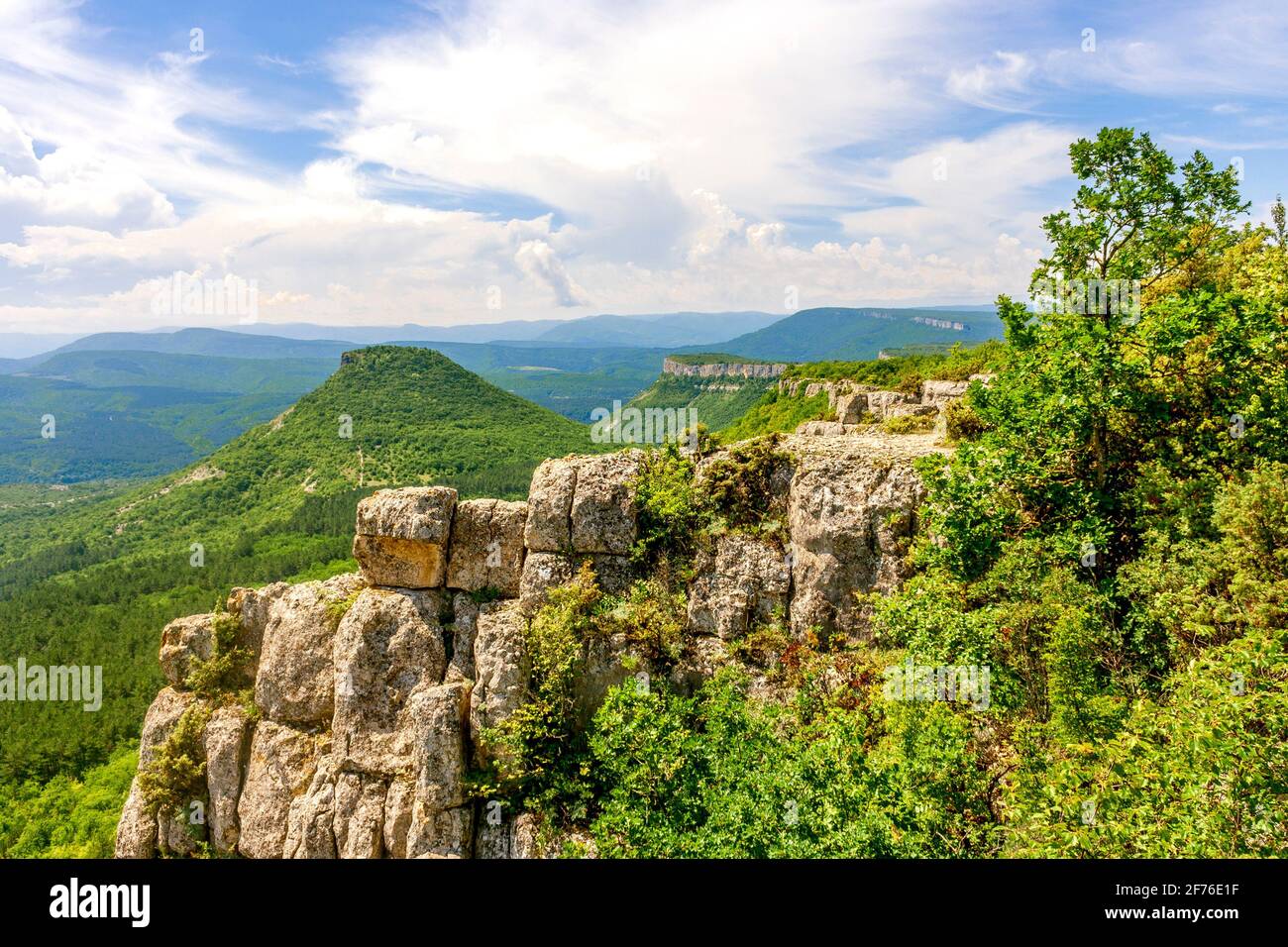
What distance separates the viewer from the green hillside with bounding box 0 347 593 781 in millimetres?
61781

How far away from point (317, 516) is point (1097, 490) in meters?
124

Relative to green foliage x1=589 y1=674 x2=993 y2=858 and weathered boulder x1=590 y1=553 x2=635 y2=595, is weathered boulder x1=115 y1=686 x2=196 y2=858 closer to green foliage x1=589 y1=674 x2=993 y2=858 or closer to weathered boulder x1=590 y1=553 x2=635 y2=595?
weathered boulder x1=590 y1=553 x2=635 y2=595

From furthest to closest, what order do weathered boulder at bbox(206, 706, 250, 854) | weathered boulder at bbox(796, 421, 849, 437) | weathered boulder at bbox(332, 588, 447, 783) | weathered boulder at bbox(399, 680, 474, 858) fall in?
1. weathered boulder at bbox(796, 421, 849, 437)
2. weathered boulder at bbox(206, 706, 250, 854)
3. weathered boulder at bbox(332, 588, 447, 783)
4. weathered boulder at bbox(399, 680, 474, 858)

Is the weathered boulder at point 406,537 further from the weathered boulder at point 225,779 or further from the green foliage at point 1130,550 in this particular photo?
the green foliage at point 1130,550

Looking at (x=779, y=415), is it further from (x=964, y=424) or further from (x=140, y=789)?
(x=140, y=789)

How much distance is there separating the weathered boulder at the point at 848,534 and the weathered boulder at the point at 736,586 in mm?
704

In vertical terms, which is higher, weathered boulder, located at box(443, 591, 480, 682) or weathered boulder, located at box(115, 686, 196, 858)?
weathered boulder, located at box(443, 591, 480, 682)

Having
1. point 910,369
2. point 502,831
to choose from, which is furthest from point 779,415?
point 502,831

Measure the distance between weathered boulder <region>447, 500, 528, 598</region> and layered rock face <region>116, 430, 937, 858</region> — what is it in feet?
0.15

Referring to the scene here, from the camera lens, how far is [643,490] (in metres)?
20.7

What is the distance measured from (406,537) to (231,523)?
129278mm

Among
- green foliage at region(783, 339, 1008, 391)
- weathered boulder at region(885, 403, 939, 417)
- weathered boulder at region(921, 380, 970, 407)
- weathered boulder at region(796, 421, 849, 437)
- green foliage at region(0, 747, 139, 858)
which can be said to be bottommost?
green foliage at region(0, 747, 139, 858)

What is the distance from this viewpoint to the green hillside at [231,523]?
6178 cm

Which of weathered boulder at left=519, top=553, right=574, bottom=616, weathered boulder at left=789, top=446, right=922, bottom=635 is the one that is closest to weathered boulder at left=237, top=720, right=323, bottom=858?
weathered boulder at left=519, top=553, right=574, bottom=616
